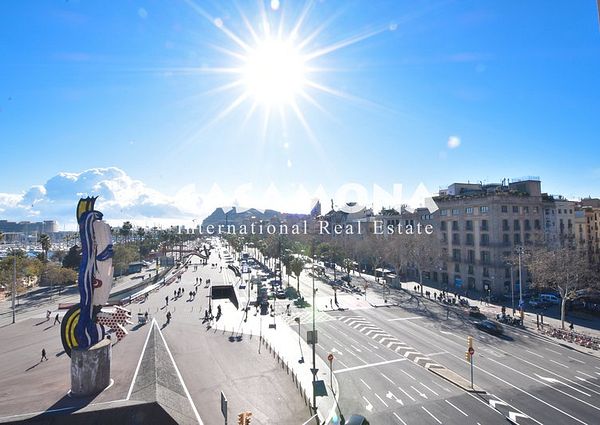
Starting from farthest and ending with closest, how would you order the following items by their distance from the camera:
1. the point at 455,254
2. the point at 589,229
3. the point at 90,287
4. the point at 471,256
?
the point at 589,229, the point at 455,254, the point at 471,256, the point at 90,287

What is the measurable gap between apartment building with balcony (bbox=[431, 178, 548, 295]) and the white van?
18.8 ft

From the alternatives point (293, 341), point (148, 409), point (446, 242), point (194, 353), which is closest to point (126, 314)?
point (148, 409)

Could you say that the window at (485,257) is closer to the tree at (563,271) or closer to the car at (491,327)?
the tree at (563,271)

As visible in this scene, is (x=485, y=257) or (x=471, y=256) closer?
(x=485, y=257)

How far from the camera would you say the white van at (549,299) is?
56.8m

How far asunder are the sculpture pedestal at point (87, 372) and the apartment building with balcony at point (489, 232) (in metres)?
60.4

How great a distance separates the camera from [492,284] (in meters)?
64.4

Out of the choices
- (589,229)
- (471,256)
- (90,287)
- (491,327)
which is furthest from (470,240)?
(90,287)

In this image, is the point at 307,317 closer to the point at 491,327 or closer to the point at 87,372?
the point at 491,327

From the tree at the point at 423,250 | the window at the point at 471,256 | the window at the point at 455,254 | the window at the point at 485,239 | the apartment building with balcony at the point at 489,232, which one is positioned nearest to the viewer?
the apartment building with balcony at the point at 489,232

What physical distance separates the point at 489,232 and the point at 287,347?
158 feet

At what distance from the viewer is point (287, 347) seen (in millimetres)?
36000

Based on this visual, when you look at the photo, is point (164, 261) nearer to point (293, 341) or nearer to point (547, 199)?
point (293, 341)

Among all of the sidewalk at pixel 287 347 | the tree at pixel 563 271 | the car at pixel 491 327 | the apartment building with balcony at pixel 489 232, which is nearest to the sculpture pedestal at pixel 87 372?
the sidewalk at pixel 287 347
